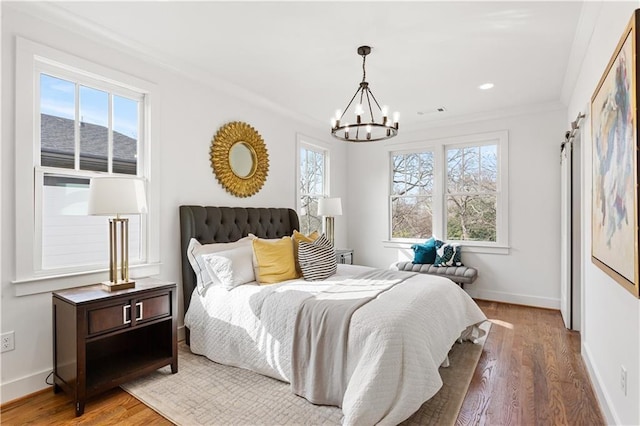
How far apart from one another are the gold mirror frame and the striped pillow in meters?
1.05

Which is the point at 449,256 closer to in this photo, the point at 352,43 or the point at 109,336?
the point at 352,43

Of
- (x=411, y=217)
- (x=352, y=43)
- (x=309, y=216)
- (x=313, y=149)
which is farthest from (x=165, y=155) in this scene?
(x=411, y=217)

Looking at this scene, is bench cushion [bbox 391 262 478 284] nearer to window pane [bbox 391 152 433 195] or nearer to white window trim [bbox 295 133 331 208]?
window pane [bbox 391 152 433 195]

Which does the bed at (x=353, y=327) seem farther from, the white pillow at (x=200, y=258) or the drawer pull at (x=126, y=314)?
the drawer pull at (x=126, y=314)

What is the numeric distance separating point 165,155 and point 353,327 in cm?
229

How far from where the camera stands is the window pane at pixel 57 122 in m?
2.50

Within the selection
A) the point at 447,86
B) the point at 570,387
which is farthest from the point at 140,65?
the point at 570,387

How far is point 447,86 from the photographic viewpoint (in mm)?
3842

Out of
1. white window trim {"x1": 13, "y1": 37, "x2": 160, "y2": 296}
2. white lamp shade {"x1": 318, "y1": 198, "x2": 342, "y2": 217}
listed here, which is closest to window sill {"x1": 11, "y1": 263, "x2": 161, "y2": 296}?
white window trim {"x1": 13, "y1": 37, "x2": 160, "y2": 296}

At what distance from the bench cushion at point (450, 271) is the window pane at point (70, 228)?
3700 mm

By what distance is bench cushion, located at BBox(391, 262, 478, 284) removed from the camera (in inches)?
179

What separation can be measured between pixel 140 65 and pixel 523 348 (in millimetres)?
4200

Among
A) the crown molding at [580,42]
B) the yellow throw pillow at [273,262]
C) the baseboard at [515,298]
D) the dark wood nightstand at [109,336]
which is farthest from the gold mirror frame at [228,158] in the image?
the baseboard at [515,298]

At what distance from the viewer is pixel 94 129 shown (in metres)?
2.80
